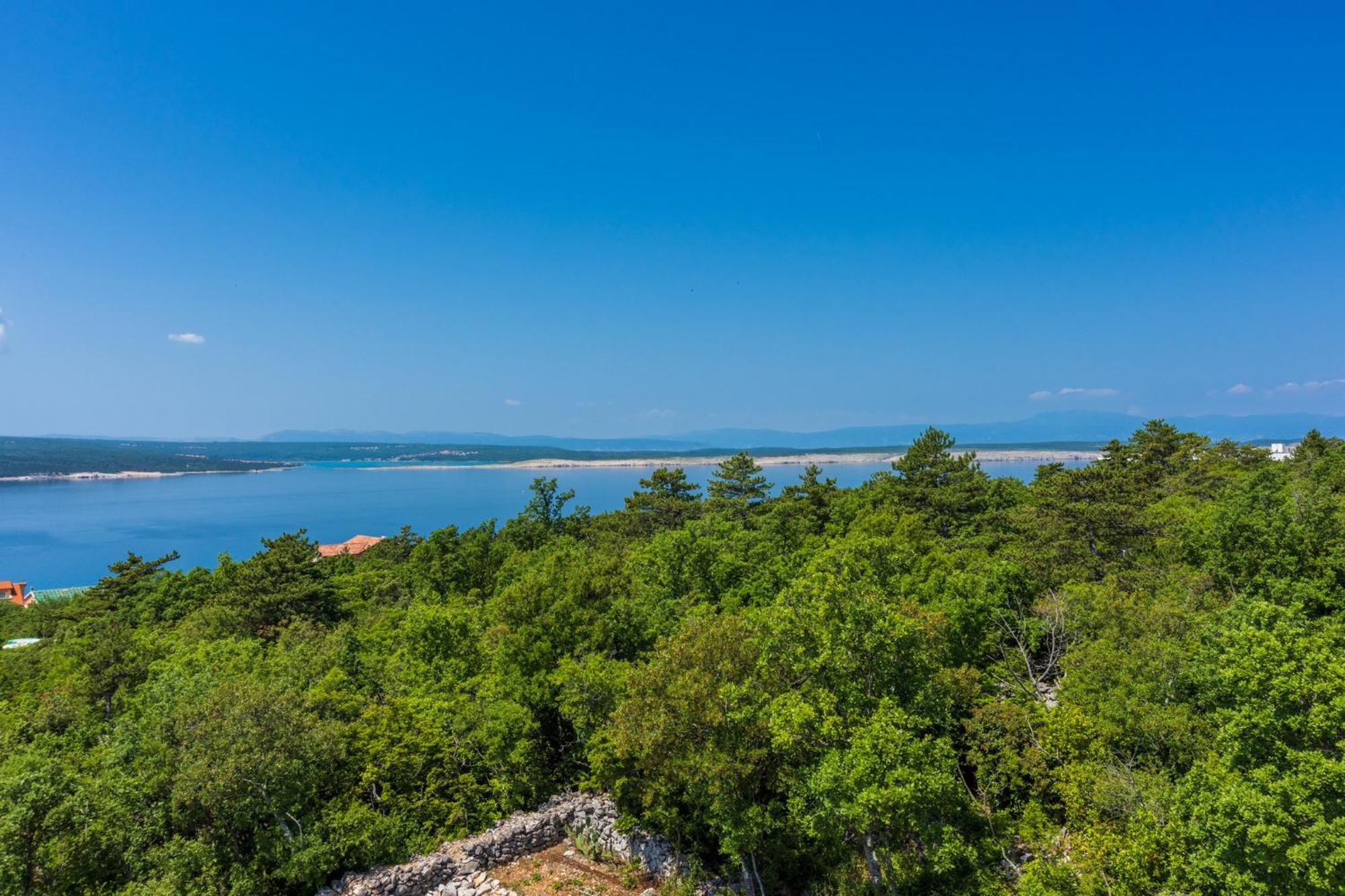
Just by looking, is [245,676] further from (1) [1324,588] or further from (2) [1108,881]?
(1) [1324,588]

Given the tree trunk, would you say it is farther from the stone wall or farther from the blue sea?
the blue sea

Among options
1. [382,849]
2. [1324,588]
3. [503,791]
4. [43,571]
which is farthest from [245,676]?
[43,571]

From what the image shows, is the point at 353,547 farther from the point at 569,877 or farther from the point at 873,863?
the point at 873,863

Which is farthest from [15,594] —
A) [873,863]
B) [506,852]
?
[873,863]

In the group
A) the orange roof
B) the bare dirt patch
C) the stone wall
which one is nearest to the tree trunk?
the stone wall

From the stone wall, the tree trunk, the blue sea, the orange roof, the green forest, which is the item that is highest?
the green forest

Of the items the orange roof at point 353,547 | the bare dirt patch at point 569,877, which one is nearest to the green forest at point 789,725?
the bare dirt patch at point 569,877

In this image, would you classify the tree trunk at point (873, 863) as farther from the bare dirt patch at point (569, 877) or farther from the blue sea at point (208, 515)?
the blue sea at point (208, 515)
